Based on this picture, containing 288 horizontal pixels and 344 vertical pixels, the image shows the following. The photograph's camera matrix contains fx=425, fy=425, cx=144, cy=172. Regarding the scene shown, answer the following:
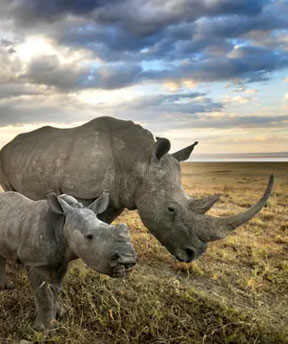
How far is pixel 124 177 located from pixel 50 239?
2.07 m

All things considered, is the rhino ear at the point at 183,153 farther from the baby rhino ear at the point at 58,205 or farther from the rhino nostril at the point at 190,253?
the baby rhino ear at the point at 58,205

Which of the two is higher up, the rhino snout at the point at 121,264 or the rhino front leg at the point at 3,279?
the rhino snout at the point at 121,264

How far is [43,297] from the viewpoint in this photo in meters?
4.23

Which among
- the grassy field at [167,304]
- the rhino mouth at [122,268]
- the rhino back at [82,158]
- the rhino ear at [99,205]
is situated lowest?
the grassy field at [167,304]

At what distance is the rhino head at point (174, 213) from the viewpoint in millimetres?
5137

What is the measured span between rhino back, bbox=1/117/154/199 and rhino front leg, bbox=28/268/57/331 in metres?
1.87

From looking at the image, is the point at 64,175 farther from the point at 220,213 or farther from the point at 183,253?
the point at 220,213

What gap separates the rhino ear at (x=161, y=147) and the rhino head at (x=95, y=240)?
1.99 metres

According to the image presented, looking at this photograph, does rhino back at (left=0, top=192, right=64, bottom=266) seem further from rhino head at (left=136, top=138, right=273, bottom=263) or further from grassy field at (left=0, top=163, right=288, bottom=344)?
rhino head at (left=136, top=138, right=273, bottom=263)

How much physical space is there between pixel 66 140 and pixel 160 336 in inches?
135

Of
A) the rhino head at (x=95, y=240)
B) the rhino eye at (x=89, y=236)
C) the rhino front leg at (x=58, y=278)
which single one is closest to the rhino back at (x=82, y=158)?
the rhino front leg at (x=58, y=278)

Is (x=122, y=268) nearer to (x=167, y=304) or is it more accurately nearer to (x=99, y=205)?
(x=99, y=205)

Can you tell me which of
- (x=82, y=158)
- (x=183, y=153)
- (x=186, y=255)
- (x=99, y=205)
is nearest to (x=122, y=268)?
(x=99, y=205)

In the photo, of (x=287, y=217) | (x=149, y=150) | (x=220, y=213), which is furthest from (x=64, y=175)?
(x=287, y=217)
